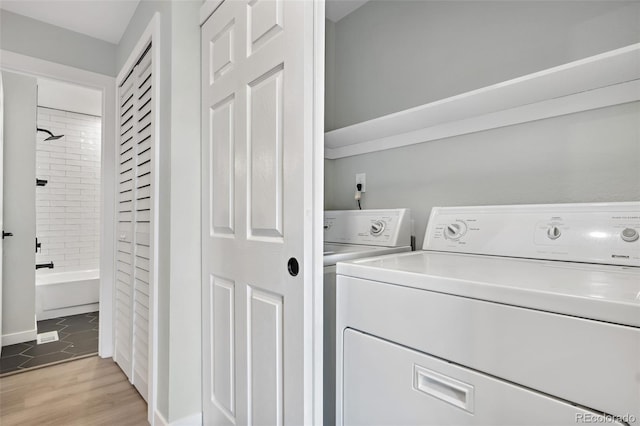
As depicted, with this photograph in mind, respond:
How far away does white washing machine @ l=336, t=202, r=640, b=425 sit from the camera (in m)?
0.60

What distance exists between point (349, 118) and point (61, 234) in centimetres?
434

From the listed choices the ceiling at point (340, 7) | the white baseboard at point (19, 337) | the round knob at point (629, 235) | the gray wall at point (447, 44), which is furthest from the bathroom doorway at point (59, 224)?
the round knob at point (629, 235)

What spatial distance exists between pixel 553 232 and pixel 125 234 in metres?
2.42

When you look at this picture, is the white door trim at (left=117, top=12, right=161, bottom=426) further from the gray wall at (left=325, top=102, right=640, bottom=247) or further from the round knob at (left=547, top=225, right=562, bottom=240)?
the round knob at (left=547, top=225, right=562, bottom=240)

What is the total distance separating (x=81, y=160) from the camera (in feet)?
15.0

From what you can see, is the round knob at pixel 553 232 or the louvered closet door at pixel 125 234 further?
the louvered closet door at pixel 125 234

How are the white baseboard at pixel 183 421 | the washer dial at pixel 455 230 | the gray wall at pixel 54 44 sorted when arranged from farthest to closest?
the gray wall at pixel 54 44 < the white baseboard at pixel 183 421 < the washer dial at pixel 455 230

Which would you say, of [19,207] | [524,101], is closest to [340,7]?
[524,101]

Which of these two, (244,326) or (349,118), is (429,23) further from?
(244,326)

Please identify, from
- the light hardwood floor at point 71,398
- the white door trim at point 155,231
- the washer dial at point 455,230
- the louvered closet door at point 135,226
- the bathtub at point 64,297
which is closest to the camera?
the washer dial at point 455,230

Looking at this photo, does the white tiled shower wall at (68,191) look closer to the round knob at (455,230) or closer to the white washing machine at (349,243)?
the white washing machine at (349,243)

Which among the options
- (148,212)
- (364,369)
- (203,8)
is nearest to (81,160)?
(148,212)

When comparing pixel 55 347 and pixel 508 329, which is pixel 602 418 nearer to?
pixel 508 329

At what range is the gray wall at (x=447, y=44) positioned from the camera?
1.27m
